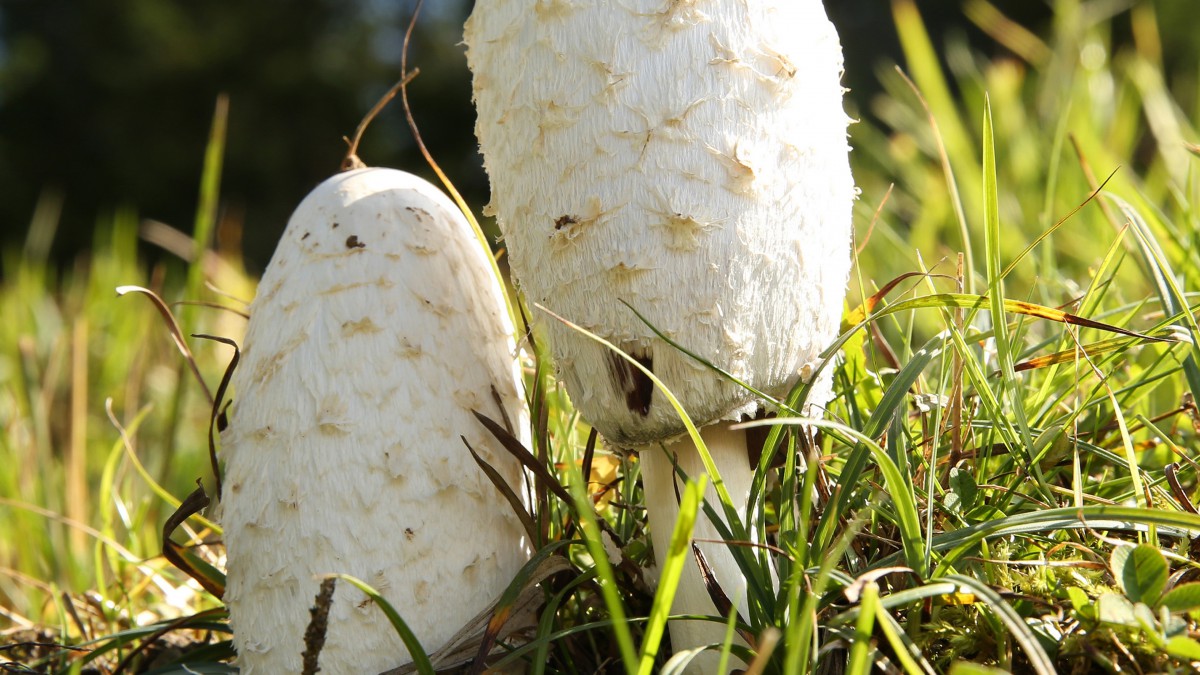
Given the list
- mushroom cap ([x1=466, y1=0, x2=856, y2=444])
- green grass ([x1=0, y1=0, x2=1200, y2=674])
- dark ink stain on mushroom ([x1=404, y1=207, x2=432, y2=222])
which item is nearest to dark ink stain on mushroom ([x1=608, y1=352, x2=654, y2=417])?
mushroom cap ([x1=466, y1=0, x2=856, y2=444])

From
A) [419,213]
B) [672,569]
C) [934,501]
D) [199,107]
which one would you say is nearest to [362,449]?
[419,213]

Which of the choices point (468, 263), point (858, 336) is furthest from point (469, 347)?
point (858, 336)

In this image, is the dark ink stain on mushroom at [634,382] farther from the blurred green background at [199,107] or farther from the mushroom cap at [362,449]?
the blurred green background at [199,107]

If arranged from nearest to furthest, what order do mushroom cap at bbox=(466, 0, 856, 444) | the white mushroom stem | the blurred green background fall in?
mushroom cap at bbox=(466, 0, 856, 444), the white mushroom stem, the blurred green background

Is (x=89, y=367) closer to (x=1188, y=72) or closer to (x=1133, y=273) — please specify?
(x=1133, y=273)

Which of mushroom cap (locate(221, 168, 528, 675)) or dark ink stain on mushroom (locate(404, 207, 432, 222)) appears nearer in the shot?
mushroom cap (locate(221, 168, 528, 675))

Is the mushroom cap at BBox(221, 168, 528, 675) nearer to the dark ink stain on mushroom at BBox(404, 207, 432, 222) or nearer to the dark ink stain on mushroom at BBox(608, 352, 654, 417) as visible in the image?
the dark ink stain on mushroom at BBox(404, 207, 432, 222)

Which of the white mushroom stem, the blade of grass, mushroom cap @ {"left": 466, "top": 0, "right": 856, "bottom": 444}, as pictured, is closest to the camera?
the blade of grass

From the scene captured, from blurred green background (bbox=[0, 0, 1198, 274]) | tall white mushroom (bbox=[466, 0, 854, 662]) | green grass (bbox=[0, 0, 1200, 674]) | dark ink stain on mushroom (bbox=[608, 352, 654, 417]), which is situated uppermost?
blurred green background (bbox=[0, 0, 1198, 274])
